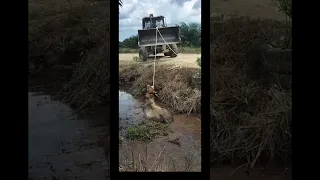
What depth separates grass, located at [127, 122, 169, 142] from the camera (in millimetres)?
4742

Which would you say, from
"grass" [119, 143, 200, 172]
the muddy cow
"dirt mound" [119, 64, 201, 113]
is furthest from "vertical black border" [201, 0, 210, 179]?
the muddy cow

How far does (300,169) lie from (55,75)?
1.96 meters

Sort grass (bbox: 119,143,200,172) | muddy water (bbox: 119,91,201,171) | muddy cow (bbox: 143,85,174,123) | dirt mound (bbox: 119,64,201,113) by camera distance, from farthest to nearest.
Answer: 1. muddy cow (bbox: 143,85,174,123)
2. dirt mound (bbox: 119,64,201,113)
3. muddy water (bbox: 119,91,201,171)
4. grass (bbox: 119,143,200,172)

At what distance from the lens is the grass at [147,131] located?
474cm

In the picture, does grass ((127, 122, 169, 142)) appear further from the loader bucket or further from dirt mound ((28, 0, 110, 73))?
dirt mound ((28, 0, 110, 73))

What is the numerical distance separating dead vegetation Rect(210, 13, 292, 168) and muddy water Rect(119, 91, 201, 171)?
4.27ft

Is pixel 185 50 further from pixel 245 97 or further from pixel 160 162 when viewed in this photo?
pixel 245 97

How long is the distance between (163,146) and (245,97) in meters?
1.95

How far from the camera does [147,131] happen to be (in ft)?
16.0

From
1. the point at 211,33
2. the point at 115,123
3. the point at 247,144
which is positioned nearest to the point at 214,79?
the point at 211,33

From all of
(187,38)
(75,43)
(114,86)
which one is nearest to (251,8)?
(114,86)

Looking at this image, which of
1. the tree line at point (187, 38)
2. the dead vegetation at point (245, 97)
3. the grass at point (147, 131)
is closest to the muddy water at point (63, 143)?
the dead vegetation at point (245, 97)

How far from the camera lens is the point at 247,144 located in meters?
2.96

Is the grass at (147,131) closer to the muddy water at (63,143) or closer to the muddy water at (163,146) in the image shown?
the muddy water at (163,146)
